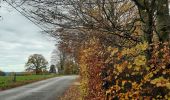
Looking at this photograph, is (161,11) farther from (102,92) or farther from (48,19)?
(102,92)

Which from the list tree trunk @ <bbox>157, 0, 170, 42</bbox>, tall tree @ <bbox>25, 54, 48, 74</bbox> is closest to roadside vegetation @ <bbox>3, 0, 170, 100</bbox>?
tree trunk @ <bbox>157, 0, 170, 42</bbox>

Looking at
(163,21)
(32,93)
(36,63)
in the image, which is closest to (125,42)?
(163,21)

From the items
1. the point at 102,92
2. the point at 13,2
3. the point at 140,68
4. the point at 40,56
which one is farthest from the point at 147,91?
the point at 40,56

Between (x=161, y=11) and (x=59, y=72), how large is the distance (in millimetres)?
100459

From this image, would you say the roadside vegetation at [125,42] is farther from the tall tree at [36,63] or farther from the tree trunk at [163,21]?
the tall tree at [36,63]

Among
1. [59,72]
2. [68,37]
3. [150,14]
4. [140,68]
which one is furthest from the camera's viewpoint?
[59,72]

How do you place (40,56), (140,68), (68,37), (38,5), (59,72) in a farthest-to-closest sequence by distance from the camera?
(40,56)
(59,72)
(68,37)
(38,5)
(140,68)

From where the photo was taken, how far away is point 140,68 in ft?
18.9

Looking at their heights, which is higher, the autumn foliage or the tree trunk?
the tree trunk

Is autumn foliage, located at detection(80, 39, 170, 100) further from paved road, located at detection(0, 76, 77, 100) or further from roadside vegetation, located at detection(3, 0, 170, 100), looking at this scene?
paved road, located at detection(0, 76, 77, 100)

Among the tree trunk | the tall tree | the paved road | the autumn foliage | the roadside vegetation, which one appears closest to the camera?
the autumn foliage

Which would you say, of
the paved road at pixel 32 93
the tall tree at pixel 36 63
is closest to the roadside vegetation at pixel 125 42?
the paved road at pixel 32 93

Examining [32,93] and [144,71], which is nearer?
[144,71]

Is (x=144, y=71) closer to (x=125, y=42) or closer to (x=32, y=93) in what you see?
(x=125, y=42)
